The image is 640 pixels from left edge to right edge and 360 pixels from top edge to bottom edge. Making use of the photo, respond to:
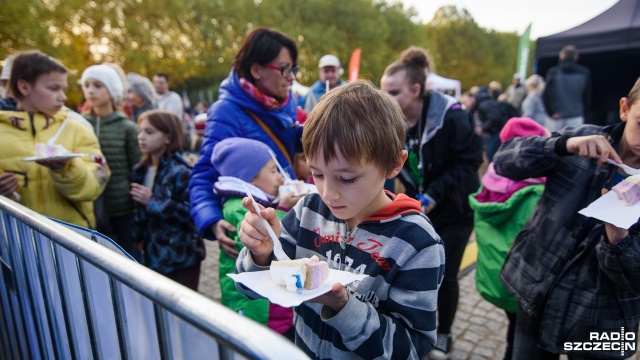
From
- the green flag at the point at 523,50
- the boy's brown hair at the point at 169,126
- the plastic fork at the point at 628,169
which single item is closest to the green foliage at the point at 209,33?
the green flag at the point at 523,50

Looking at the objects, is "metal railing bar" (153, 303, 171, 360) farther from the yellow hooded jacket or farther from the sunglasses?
the yellow hooded jacket

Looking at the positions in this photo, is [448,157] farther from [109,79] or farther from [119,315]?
[109,79]

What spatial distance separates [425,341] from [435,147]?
6.07 ft

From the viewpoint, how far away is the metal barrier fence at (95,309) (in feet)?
2.32

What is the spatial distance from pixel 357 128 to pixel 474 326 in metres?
2.91

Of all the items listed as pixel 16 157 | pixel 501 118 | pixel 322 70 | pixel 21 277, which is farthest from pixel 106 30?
pixel 21 277

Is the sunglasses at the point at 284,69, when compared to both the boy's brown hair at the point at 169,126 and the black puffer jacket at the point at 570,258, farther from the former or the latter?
the black puffer jacket at the point at 570,258

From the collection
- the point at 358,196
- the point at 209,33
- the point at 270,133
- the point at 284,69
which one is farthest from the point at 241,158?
the point at 209,33

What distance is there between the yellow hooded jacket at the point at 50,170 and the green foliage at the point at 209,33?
28.6 feet

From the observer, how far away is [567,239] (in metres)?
1.79

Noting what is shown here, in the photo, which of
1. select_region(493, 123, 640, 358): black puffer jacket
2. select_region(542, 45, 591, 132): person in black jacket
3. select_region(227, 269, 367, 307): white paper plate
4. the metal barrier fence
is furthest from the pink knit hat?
select_region(542, 45, 591, 132): person in black jacket

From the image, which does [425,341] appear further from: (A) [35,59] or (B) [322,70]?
(B) [322,70]

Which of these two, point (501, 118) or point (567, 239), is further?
point (501, 118)

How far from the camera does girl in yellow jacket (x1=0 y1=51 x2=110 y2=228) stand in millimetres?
2533
